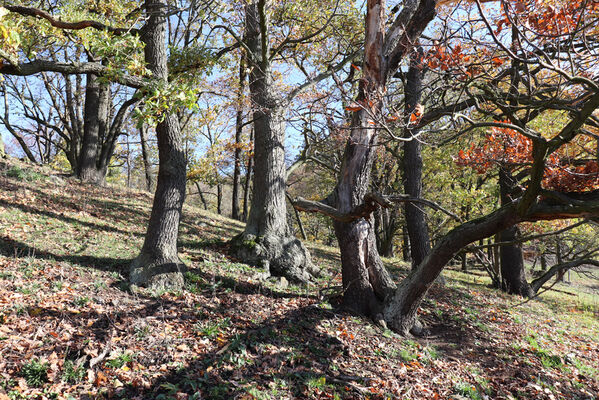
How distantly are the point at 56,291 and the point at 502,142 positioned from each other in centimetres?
909

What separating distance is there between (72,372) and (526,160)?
8.83 m

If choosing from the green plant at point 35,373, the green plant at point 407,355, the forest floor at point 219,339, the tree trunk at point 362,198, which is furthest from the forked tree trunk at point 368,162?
the green plant at point 35,373

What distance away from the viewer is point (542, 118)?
12008 millimetres

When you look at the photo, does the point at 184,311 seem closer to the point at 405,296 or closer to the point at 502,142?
the point at 405,296

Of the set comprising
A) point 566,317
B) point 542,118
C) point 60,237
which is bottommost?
point 566,317

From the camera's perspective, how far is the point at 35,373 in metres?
3.29

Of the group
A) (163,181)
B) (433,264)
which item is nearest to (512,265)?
(433,264)

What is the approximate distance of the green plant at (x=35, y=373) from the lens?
10.6 feet

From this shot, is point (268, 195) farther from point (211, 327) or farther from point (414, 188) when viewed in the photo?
point (414, 188)

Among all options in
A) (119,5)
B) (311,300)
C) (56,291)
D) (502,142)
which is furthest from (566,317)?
(119,5)

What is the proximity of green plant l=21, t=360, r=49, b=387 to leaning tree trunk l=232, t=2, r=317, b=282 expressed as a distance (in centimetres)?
469

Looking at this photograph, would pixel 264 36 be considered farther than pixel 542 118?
No

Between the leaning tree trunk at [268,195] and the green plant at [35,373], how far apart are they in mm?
4693

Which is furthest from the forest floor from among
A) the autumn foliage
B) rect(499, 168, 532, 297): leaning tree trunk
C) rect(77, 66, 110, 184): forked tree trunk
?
rect(77, 66, 110, 184): forked tree trunk
